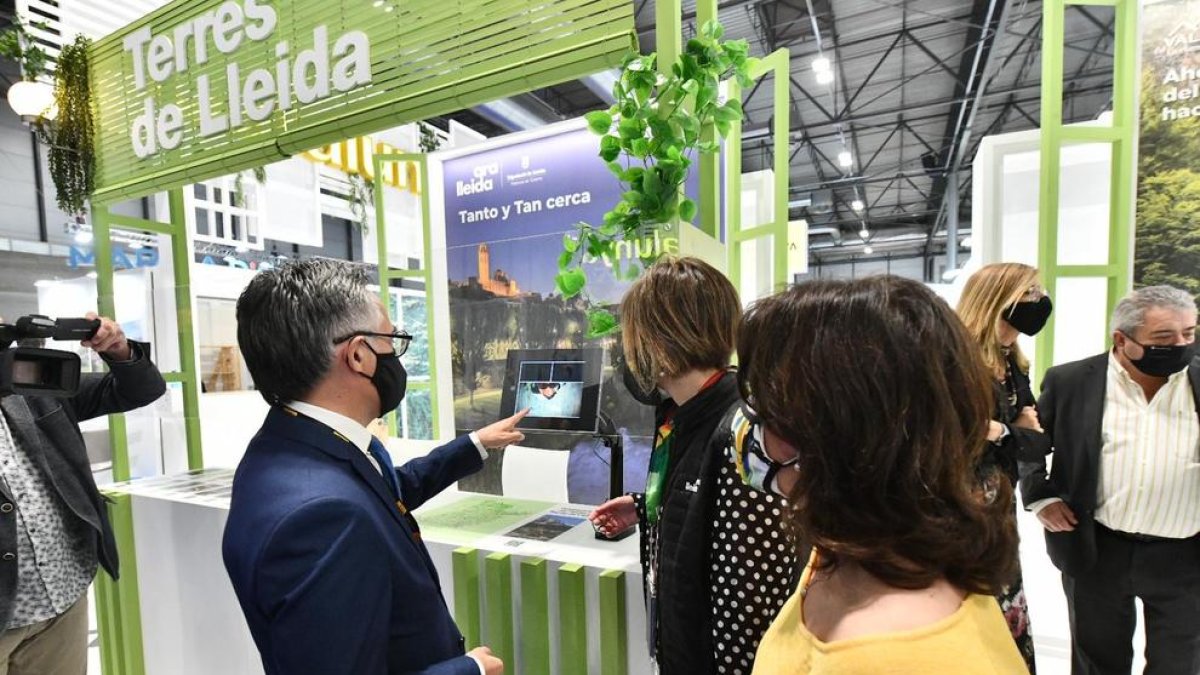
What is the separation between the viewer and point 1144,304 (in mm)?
2098

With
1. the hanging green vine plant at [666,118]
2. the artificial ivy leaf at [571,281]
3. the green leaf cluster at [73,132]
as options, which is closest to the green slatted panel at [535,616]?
the artificial ivy leaf at [571,281]

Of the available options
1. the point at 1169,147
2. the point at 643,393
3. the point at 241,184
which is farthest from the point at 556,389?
the point at 241,184

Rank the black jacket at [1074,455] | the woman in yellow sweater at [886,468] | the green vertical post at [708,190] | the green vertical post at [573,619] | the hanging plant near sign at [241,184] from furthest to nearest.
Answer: the hanging plant near sign at [241,184] < the black jacket at [1074,455] < the green vertical post at [708,190] < the green vertical post at [573,619] < the woman in yellow sweater at [886,468]

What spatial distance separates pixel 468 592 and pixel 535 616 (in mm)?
208

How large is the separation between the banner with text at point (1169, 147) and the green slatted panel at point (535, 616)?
11.0 ft

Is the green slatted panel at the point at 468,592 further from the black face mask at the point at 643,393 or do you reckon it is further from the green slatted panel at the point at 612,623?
the black face mask at the point at 643,393

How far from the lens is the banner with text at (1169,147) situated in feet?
9.37

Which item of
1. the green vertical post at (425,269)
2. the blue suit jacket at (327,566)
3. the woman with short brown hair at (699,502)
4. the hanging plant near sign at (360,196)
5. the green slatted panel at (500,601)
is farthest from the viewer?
the hanging plant near sign at (360,196)

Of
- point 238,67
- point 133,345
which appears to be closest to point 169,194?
point 238,67

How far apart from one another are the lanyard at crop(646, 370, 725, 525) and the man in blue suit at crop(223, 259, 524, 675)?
1.42 ft

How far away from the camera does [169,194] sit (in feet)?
10.7

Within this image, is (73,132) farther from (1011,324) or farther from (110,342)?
(1011,324)

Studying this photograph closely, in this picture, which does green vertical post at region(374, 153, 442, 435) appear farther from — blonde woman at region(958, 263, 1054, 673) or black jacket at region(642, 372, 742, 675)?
blonde woman at region(958, 263, 1054, 673)

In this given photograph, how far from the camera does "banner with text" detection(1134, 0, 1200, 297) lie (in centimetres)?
286
